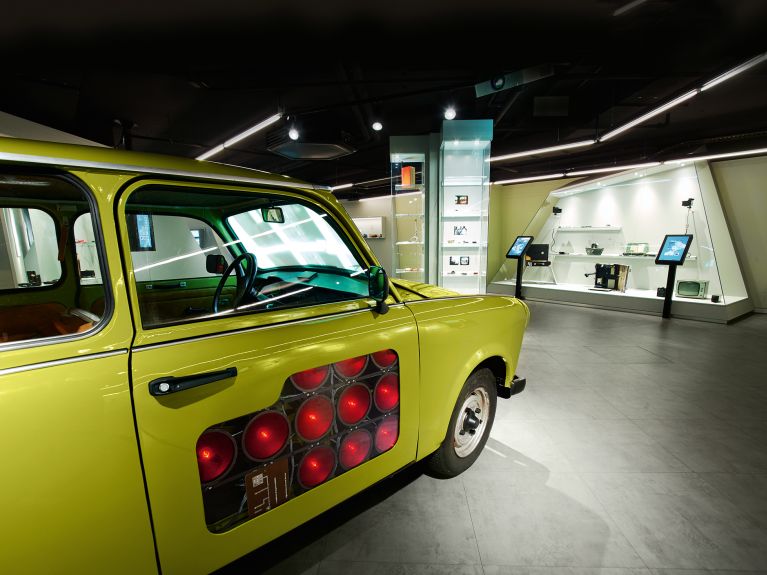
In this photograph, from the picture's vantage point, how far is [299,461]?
4.71 feet

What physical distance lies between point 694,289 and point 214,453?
9753 millimetres

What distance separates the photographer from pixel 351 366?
154 cm

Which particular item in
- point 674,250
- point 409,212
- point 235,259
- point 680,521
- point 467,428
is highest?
point 409,212

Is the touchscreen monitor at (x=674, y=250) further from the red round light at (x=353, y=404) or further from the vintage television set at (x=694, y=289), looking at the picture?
the red round light at (x=353, y=404)

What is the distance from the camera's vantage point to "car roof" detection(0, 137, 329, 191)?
95 cm

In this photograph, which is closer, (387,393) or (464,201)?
(387,393)

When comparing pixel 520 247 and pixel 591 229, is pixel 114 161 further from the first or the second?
pixel 591 229

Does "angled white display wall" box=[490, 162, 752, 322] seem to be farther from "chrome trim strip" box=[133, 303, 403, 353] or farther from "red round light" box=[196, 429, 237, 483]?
"red round light" box=[196, 429, 237, 483]

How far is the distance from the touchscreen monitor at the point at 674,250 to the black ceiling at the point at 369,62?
2.48 metres

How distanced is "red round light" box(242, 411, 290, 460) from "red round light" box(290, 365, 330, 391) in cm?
14

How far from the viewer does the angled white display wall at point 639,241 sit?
7.47 m

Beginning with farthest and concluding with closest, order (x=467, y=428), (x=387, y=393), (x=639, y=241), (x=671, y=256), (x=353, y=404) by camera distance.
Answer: (x=639, y=241), (x=671, y=256), (x=467, y=428), (x=387, y=393), (x=353, y=404)

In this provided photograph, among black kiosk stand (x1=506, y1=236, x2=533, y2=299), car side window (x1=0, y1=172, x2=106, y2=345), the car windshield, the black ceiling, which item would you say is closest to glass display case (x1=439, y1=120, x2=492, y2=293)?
the black ceiling

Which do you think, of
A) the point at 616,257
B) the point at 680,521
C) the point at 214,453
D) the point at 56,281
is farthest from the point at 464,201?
the point at 214,453
